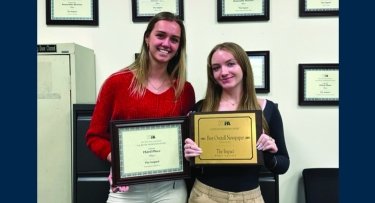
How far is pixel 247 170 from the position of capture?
59.8 inches

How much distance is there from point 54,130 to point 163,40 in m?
0.97

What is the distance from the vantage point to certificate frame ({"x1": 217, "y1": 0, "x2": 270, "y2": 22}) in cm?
228

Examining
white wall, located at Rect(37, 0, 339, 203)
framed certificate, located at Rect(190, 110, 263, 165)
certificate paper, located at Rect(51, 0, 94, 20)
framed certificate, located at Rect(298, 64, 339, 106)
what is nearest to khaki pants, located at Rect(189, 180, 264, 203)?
framed certificate, located at Rect(190, 110, 263, 165)

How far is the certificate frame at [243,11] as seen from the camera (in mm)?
2283

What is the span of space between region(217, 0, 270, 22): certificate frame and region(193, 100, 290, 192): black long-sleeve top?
3.03 ft

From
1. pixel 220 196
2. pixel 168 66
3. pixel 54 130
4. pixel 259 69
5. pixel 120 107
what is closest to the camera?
pixel 220 196

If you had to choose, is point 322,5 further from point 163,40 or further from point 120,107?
point 120,107

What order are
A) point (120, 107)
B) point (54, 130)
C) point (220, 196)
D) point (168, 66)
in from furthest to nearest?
1. point (54, 130)
2. point (168, 66)
3. point (120, 107)
4. point (220, 196)

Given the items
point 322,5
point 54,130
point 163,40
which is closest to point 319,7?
point 322,5

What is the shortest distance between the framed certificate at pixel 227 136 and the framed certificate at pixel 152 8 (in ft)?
3.59

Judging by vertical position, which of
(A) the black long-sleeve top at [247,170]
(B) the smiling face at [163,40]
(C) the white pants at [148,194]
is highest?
(B) the smiling face at [163,40]

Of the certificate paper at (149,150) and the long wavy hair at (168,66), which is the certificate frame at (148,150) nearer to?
the certificate paper at (149,150)

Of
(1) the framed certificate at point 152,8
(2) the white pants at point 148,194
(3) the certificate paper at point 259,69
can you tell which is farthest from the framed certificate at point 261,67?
(2) the white pants at point 148,194

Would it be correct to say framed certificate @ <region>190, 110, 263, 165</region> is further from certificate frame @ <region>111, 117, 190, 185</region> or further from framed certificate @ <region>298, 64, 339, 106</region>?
framed certificate @ <region>298, 64, 339, 106</region>
